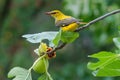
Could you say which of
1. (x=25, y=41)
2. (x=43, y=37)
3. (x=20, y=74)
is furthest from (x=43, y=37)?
(x=25, y=41)

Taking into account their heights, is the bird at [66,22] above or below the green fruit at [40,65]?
above

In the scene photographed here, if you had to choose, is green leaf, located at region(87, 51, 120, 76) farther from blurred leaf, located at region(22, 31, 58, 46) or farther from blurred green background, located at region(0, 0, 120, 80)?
blurred green background, located at region(0, 0, 120, 80)

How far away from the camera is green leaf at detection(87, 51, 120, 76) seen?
4.42ft

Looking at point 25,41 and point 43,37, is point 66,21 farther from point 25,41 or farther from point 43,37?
point 25,41

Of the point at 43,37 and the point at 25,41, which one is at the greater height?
the point at 43,37

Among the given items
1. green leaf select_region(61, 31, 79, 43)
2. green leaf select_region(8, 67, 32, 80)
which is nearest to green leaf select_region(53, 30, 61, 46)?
green leaf select_region(61, 31, 79, 43)

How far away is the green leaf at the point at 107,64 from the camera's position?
1349 mm

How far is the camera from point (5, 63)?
560 centimetres

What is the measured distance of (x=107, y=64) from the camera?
1.36 meters

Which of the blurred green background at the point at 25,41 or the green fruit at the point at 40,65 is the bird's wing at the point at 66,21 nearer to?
the green fruit at the point at 40,65

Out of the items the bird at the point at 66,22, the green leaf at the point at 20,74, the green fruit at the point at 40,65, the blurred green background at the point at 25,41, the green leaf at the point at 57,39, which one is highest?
the bird at the point at 66,22

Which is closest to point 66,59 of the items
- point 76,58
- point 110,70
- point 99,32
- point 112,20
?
point 76,58

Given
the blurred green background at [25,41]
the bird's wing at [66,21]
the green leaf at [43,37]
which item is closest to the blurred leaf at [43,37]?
the green leaf at [43,37]

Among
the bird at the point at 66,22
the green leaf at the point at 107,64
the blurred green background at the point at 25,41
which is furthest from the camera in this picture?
the blurred green background at the point at 25,41
